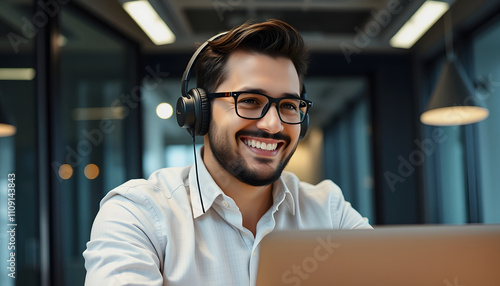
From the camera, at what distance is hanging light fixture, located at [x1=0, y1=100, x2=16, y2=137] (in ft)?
7.16

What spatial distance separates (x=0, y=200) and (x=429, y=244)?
2212mm

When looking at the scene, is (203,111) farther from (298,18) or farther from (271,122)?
(298,18)

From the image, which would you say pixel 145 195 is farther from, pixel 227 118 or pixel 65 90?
pixel 65 90

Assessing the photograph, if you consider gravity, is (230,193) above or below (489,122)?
below

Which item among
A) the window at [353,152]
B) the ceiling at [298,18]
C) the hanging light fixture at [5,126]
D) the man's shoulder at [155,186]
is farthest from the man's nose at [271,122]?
the window at [353,152]

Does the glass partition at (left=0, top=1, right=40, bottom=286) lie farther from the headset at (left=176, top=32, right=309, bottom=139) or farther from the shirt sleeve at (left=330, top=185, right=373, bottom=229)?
the shirt sleeve at (left=330, top=185, right=373, bottom=229)

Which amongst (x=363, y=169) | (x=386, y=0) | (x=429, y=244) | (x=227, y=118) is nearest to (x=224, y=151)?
Answer: (x=227, y=118)

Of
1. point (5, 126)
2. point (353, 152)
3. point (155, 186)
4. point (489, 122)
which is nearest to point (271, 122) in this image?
point (155, 186)

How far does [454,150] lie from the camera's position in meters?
4.15

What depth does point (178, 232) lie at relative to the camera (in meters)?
1.09

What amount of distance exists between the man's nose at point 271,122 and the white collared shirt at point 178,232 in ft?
0.55

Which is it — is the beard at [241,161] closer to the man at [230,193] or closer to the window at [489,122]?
the man at [230,193]

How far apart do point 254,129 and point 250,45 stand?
0.25m

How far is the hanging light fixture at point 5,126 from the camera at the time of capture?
218 cm
